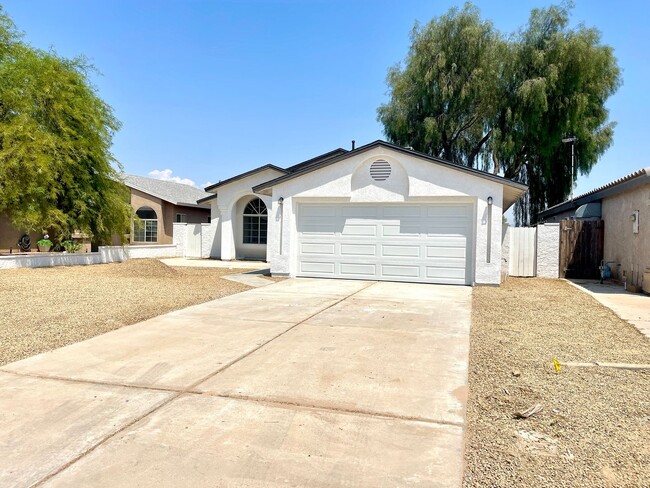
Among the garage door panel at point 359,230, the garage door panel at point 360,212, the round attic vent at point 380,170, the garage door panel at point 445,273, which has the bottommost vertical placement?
the garage door panel at point 445,273

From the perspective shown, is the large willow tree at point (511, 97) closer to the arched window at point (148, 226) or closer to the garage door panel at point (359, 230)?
the garage door panel at point (359, 230)

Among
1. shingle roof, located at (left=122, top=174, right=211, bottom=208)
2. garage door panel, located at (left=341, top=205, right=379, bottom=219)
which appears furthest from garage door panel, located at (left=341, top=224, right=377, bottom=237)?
shingle roof, located at (left=122, top=174, right=211, bottom=208)

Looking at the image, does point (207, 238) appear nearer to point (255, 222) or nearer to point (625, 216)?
point (255, 222)

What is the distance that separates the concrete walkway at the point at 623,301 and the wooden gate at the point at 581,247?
3.57ft

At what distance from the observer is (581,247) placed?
14938 millimetres

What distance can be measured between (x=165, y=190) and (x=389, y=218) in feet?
64.5

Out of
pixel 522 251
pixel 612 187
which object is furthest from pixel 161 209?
pixel 612 187

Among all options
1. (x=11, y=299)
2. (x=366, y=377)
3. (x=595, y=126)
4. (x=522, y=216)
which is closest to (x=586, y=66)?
(x=595, y=126)

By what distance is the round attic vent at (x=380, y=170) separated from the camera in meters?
13.0

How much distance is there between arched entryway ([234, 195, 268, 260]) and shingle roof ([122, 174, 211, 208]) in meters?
5.71

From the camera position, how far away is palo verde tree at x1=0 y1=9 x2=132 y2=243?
48.5 ft

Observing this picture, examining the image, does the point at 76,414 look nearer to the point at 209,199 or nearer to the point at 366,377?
the point at 366,377

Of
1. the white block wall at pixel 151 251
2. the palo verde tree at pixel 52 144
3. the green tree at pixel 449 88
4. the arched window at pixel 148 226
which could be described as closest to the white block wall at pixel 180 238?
the white block wall at pixel 151 251

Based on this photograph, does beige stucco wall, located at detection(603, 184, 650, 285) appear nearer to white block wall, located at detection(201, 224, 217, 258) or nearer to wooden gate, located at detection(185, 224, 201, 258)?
white block wall, located at detection(201, 224, 217, 258)
